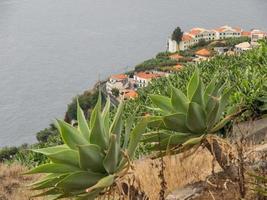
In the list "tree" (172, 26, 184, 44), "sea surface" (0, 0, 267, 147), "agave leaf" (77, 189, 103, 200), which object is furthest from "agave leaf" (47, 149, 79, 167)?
"tree" (172, 26, 184, 44)

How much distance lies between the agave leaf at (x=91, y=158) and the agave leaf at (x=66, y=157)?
6 centimetres

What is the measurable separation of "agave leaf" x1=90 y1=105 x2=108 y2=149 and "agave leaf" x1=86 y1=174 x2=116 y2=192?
0.14 m

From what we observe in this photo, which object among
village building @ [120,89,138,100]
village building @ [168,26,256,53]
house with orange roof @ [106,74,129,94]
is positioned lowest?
house with orange roof @ [106,74,129,94]

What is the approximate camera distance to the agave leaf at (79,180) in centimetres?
208

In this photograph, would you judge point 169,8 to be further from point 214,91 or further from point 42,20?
point 214,91

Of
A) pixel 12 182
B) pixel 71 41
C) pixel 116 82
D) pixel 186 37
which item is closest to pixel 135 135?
pixel 12 182

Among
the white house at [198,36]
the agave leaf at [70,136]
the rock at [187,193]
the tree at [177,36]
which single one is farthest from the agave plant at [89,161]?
the white house at [198,36]

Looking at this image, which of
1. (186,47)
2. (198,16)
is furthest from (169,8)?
(186,47)

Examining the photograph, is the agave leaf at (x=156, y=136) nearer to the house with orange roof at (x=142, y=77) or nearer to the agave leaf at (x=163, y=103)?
the agave leaf at (x=163, y=103)

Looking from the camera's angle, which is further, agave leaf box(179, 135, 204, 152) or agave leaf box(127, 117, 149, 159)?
agave leaf box(179, 135, 204, 152)

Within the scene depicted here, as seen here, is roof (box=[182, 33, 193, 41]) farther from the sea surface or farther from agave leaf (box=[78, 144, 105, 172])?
agave leaf (box=[78, 144, 105, 172])

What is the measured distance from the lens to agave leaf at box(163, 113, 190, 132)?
2.35 m

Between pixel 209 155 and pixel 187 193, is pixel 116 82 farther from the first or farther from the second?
pixel 187 193

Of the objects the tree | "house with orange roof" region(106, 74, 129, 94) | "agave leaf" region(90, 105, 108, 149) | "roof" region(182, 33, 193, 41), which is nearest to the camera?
"agave leaf" region(90, 105, 108, 149)
